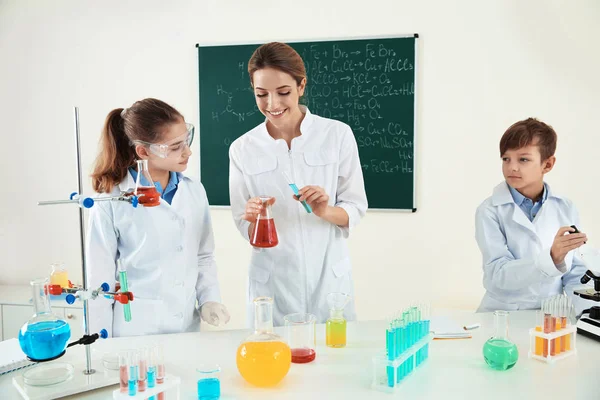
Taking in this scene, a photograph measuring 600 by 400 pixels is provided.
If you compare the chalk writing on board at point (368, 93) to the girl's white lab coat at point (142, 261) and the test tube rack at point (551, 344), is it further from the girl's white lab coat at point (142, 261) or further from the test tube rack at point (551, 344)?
the test tube rack at point (551, 344)

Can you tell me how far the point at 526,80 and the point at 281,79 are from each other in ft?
6.30

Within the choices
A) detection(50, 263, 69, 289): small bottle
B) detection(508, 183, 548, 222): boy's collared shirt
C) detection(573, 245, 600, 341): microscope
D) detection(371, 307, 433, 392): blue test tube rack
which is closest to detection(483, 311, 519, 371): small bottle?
detection(371, 307, 433, 392): blue test tube rack

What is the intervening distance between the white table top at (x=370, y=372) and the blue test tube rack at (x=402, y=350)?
0.08ft

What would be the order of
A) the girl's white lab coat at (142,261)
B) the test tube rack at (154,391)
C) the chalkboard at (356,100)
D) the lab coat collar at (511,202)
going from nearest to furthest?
the test tube rack at (154,391) < the girl's white lab coat at (142,261) < the lab coat collar at (511,202) < the chalkboard at (356,100)

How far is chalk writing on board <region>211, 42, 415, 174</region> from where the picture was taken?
11.7 feet

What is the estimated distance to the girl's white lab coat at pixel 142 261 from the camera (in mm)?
1871

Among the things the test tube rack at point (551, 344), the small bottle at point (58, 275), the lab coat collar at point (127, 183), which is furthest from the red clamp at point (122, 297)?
the test tube rack at point (551, 344)

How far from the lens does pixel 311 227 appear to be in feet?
7.41

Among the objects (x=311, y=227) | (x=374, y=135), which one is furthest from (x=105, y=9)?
(x=311, y=227)

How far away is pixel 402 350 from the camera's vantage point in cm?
142

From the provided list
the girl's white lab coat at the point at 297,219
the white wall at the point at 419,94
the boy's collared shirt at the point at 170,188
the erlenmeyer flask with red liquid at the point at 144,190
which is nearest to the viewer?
the erlenmeyer flask with red liquid at the point at 144,190

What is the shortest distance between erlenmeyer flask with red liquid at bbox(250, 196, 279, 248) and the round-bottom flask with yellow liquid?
651 millimetres

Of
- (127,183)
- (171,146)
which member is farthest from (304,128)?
(127,183)

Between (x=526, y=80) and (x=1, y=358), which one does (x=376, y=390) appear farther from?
(x=526, y=80)
